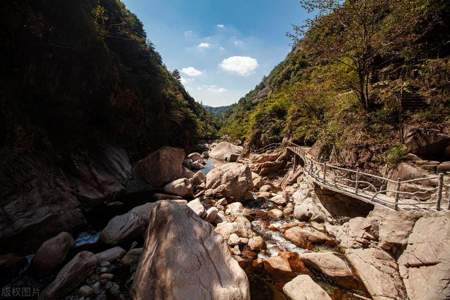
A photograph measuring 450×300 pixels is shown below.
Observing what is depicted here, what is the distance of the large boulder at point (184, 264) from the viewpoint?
4.04m

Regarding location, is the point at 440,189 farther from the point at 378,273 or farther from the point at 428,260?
the point at 378,273

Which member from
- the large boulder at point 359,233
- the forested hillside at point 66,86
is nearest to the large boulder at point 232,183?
the large boulder at point 359,233

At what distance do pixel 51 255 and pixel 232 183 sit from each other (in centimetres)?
821

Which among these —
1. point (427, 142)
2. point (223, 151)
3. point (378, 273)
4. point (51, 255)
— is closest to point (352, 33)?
point (427, 142)

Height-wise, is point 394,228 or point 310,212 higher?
point 394,228

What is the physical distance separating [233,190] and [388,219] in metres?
7.24

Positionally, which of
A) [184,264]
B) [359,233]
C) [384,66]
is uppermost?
[384,66]

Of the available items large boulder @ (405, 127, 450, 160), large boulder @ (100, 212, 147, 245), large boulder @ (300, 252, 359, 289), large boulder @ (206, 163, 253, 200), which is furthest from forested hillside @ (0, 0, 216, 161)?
large boulder @ (405, 127, 450, 160)

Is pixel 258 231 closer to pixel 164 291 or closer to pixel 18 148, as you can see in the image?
pixel 164 291

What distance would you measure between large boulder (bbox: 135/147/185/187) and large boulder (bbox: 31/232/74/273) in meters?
7.44

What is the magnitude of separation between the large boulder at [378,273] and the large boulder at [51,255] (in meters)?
8.52

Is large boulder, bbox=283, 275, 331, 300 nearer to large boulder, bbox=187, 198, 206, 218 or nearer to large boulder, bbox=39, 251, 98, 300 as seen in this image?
large boulder, bbox=187, 198, 206, 218

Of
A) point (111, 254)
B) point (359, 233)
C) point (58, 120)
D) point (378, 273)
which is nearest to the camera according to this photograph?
point (378, 273)

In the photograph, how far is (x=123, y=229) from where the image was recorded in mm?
7543
